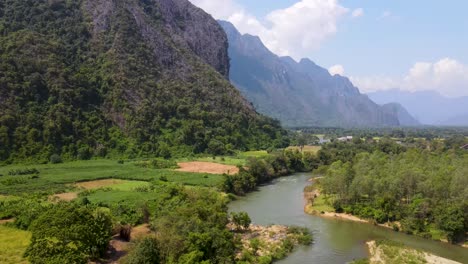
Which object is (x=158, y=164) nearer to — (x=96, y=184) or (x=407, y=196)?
(x=96, y=184)

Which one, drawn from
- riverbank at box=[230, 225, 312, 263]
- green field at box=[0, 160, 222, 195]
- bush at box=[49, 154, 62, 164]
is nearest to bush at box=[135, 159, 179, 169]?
green field at box=[0, 160, 222, 195]

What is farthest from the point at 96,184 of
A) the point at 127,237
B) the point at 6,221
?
the point at 127,237

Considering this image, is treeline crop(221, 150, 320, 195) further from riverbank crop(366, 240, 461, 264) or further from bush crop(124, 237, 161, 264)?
bush crop(124, 237, 161, 264)

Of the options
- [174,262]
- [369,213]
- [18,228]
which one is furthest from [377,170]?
[18,228]

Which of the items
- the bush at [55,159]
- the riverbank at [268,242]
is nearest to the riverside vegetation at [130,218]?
the riverbank at [268,242]

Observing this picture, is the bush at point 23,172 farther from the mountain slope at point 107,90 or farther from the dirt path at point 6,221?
the dirt path at point 6,221
